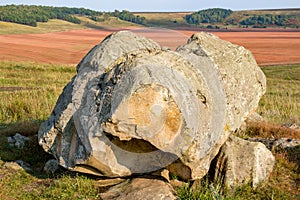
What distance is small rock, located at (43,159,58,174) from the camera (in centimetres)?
843

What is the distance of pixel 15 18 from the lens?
102 meters

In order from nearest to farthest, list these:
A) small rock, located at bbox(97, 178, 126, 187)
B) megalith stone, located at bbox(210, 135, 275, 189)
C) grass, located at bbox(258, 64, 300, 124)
Answer: small rock, located at bbox(97, 178, 126, 187)
megalith stone, located at bbox(210, 135, 275, 189)
grass, located at bbox(258, 64, 300, 124)

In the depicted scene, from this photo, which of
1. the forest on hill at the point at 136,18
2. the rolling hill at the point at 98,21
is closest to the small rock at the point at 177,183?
the rolling hill at the point at 98,21

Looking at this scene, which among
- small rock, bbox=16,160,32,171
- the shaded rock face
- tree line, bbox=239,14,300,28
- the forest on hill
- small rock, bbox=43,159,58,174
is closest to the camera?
the shaded rock face

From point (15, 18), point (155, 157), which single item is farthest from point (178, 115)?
point (15, 18)

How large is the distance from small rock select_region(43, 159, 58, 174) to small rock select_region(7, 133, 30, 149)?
1.82 m

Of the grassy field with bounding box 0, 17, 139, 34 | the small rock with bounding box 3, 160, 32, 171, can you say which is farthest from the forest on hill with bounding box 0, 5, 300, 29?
the small rock with bounding box 3, 160, 32, 171

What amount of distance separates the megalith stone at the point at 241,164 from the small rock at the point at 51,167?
130 inches

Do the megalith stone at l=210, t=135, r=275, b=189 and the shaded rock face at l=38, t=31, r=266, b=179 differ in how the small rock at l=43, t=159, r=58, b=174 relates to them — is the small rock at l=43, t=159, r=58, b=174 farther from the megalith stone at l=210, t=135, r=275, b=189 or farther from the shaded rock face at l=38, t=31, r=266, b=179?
the megalith stone at l=210, t=135, r=275, b=189

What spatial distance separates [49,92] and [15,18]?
295 ft

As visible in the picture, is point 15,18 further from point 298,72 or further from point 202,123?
point 202,123

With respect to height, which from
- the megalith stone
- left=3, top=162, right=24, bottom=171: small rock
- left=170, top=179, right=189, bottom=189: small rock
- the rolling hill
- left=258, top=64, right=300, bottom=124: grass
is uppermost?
the rolling hill

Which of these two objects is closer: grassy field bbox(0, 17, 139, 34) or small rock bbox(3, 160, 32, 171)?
small rock bbox(3, 160, 32, 171)

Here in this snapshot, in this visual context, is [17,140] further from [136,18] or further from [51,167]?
[136,18]
